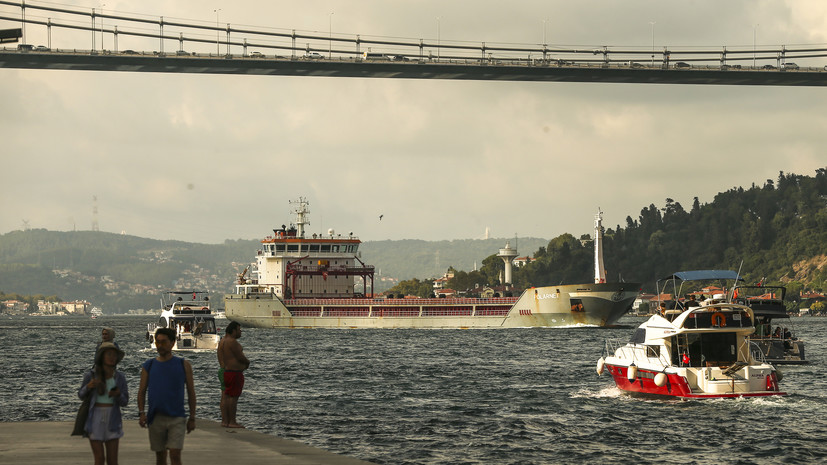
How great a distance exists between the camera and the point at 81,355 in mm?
55594

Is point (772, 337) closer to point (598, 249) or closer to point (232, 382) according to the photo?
point (232, 382)

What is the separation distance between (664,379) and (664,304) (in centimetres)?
465

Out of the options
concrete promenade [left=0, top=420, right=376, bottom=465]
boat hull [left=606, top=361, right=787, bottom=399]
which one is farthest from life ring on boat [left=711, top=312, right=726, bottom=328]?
concrete promenade [left=0, top=420, right=376, bottom=465]

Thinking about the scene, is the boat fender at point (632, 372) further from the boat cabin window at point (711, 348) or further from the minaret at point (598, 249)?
the minaret at point (598, 249)

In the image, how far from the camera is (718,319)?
27.9 m

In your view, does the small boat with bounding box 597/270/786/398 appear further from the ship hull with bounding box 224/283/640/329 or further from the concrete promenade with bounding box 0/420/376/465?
the ship hull with bounding box 224/283/640/329

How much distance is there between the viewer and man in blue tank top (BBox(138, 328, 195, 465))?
13.2 metres

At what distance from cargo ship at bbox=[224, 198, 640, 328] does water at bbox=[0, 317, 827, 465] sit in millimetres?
41847

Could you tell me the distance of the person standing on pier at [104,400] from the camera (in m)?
12.8

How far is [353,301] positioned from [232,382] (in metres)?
79.2

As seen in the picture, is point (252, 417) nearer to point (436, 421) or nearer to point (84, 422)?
point (436, 421)

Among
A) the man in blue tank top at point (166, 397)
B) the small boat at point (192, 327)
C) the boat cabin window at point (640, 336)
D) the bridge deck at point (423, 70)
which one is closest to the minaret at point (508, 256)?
the bridge deck at point (423, 70)

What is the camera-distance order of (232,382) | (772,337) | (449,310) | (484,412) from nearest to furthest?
(232,382) → (484,412) → (772,337) → (449,310)

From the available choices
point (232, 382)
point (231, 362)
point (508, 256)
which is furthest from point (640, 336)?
point (508, 256)
